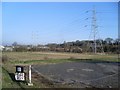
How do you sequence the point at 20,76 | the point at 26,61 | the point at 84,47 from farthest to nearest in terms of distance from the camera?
1. the point at 84,47
2. the point at 26,61
3. the point at 20,76

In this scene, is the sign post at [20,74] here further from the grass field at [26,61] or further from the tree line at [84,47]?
the tree line at [84,47]

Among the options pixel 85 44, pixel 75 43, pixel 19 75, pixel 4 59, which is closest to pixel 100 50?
pixel 85 44

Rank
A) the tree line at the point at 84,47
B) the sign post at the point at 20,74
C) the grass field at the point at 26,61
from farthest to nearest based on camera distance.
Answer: the tree line at the point at 84,47 < the sign post at the point at 20,74 < the grass field at the point at 26,61

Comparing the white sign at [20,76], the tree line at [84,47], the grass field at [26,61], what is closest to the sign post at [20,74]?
the white sign at [20,76]

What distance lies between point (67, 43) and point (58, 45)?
479 cm

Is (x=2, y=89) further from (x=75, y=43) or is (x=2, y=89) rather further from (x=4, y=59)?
(x=75, y=43)

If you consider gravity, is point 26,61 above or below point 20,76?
below

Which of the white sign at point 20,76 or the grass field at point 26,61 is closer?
the grass field at point 26,61

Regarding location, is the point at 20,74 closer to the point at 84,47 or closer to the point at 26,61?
the point at 26,61

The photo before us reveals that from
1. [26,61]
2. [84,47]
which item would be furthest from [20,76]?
[84,47]

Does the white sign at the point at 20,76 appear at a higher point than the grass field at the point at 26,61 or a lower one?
higher

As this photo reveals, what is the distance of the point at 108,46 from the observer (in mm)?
80062

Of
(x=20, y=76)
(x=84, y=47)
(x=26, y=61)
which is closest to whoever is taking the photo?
(x=20, y=76)

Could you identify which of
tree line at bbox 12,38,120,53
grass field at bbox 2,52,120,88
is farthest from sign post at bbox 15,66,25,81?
tree line at bbox 12,38,120,53
